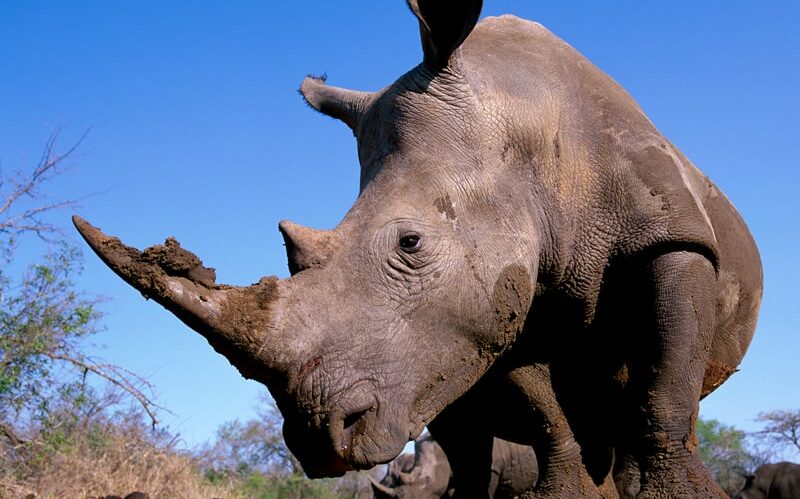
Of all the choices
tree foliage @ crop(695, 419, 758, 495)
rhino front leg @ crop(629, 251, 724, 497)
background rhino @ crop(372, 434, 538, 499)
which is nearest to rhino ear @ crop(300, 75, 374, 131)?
rhino front leg @ crop(629, 251, 724, 497)

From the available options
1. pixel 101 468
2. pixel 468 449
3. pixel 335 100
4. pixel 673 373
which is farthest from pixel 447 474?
pixel 673 373

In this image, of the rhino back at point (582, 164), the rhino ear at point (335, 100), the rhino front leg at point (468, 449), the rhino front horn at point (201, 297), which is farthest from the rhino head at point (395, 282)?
the rhino front leg at point (468, 449)

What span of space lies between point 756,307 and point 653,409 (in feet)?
6.52

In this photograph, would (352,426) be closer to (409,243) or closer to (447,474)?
(409,243)

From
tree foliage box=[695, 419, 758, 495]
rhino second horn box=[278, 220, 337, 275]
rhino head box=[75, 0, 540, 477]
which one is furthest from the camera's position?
tree foliage box=[695, 419, 758, 495]

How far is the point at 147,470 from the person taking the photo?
555 inches

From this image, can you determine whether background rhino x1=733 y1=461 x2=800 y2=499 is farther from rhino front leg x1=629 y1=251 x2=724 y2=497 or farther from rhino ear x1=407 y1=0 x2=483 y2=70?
rhino ear x1=407 y1=0 x2=483 y2=70

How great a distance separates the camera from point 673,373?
465cm

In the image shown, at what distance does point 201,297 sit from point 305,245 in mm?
556

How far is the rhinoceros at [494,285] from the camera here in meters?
3.77

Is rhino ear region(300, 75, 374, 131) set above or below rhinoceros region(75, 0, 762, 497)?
above

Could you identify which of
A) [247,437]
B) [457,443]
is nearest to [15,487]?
[457,443]

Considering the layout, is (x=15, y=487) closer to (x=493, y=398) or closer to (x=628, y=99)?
(x=493, y=398)

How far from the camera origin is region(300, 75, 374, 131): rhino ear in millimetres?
5543
